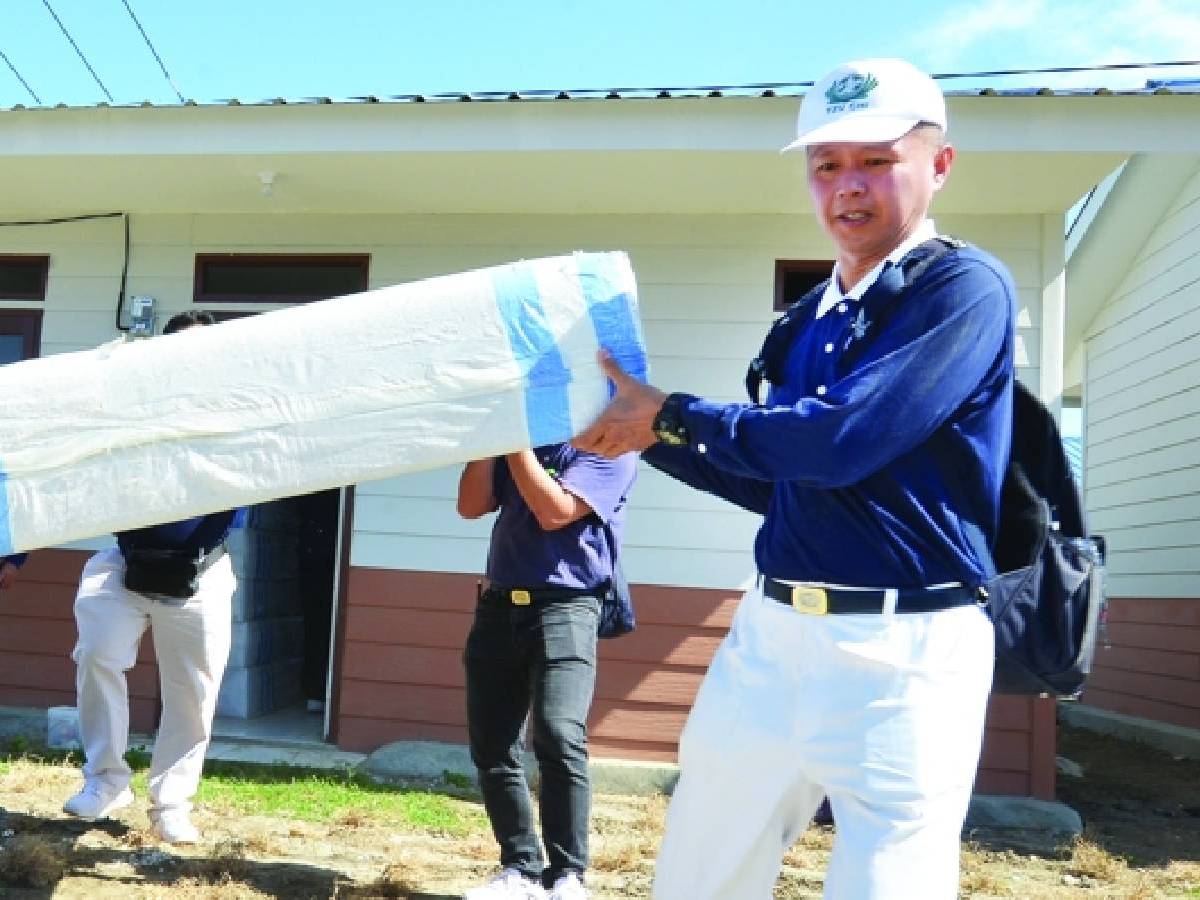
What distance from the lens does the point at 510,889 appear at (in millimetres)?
3262

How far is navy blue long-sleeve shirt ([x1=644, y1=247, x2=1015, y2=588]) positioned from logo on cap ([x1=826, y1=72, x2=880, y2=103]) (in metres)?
0.34

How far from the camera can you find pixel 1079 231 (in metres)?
8.24

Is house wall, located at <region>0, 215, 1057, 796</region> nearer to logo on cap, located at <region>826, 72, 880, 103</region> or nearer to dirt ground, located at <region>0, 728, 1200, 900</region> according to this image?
dirt ground, located at <region>0, 728, 1200, 900</region>

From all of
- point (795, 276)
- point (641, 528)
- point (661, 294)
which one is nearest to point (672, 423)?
point (641, 528)

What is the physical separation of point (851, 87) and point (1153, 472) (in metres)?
6.88

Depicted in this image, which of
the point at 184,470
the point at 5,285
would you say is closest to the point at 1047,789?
the point at 184,470

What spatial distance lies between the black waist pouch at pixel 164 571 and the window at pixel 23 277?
3.51m

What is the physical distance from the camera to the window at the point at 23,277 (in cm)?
673

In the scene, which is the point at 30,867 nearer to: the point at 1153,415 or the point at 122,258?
the point at 122,258

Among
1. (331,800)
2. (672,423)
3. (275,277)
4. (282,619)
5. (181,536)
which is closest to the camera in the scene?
(672,423)

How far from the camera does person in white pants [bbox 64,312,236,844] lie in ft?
12.9

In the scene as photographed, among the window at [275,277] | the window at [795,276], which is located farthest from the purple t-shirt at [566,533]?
the window at [275,277]

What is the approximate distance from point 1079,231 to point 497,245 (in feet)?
15.4

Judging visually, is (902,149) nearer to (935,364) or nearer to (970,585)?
(935,364)
